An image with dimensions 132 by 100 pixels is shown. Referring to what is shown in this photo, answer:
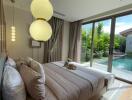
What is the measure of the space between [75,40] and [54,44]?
1070 mm

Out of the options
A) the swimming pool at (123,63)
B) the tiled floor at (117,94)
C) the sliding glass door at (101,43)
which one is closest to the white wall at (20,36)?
the sliding glass door at (101,43)

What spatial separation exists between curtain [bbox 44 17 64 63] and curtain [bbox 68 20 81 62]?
1.94 feet

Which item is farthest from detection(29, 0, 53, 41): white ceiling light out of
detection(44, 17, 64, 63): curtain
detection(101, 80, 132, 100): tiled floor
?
detection(44, 17, 64, 63): curtain

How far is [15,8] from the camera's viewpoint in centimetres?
353

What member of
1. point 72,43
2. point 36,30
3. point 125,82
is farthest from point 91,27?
point 36,30

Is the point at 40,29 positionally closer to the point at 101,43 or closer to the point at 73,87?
the point at 73,87

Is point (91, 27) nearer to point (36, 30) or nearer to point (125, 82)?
point (125, 82)

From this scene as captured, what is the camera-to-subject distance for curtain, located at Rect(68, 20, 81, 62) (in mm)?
4797

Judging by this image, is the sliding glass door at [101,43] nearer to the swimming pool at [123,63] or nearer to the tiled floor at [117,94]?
the swimming pool at [123,63]

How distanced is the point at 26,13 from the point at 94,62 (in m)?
3.53

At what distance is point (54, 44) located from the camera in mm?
4477

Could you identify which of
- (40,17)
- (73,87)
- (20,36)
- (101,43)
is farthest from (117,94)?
(20,36)

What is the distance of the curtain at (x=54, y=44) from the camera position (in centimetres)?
429

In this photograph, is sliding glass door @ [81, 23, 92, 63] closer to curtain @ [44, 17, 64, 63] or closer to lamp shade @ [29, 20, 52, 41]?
curtain @ [44, 17, 64, 63]
